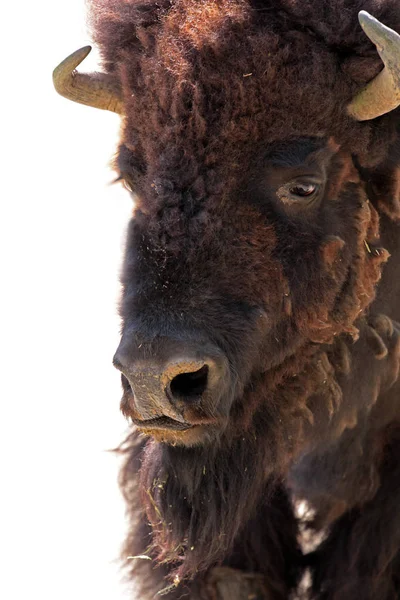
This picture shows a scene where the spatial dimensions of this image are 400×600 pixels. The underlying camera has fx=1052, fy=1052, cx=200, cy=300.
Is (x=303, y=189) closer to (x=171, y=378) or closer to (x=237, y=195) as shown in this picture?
(x=237, y=195)

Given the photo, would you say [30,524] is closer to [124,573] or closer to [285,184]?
[124,573]

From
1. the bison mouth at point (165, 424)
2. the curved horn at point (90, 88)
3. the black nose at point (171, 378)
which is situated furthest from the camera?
the curved horn at point (90, 88)

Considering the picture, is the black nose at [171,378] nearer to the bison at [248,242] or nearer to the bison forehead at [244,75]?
the bison at [248,242]

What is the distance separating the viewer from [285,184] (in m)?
3.47

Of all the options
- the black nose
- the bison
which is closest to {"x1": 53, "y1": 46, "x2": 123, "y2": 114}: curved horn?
the bison

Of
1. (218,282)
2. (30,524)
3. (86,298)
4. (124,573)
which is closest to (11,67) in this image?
(86,298)

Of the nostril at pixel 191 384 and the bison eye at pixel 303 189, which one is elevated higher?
the bison eye at pixel 303 189

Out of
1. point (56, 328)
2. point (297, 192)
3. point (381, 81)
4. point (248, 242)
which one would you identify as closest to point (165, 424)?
point (248, 242)

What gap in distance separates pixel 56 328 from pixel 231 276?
4.54 meters

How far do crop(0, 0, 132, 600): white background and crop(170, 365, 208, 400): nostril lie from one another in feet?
1.74

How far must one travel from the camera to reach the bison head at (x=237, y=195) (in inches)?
129

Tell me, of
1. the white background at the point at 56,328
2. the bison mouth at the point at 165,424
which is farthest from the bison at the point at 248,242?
the white background at the point at 56,328

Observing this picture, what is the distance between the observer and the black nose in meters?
3.12

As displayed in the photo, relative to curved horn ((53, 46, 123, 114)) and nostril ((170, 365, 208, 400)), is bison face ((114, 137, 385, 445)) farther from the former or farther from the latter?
curved horn ((53, 46, 123, 114))
